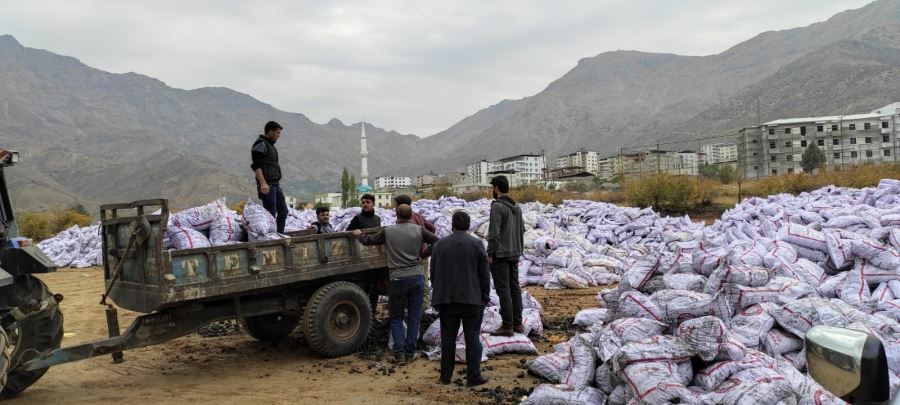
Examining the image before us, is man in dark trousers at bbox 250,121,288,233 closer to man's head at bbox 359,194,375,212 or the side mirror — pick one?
man's head at bbox 359,194,375,212

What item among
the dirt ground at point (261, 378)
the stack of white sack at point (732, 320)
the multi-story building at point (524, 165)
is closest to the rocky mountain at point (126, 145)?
the multi-story building at point (524, 165)

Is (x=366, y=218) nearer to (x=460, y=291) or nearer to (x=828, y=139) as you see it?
(x=460, y=291)

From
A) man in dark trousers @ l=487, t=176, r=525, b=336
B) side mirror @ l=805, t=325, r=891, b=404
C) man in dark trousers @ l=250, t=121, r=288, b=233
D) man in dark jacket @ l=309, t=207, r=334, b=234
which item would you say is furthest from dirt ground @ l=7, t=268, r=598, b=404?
side mirror @ l=805, t=325, r=891, b=404

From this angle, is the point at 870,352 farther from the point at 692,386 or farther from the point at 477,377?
the point at 477,377

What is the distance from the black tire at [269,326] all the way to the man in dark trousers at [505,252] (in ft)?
7.55

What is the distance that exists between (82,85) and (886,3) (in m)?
251

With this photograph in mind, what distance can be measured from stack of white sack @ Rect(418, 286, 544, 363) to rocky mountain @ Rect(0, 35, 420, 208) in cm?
5289

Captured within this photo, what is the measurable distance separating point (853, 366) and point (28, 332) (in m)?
5.46

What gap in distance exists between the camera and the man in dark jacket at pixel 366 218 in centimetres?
681

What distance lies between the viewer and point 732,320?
186 inches

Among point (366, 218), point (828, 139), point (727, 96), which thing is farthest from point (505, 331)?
point (727, 96)

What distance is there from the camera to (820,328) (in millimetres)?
1676

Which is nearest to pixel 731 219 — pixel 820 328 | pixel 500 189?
pixel 500 189

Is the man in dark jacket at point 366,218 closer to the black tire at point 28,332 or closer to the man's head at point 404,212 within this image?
the man's head at point 404,212
